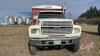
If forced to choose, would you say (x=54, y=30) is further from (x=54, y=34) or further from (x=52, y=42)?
(x=52, y=42)

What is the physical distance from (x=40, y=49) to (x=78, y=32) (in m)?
2.55

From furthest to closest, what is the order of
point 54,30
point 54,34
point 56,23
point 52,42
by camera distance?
point 56,23, point 54,30, point 54,34, point 52,42

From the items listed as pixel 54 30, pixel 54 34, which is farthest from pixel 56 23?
pixel 54 34

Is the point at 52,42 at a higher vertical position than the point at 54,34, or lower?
lower

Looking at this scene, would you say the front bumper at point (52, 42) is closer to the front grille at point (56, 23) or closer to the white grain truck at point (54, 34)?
the white grain truck at point (54, 34)

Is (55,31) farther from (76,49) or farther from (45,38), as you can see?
(76,49)

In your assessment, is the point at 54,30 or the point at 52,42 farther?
the point at 54,30

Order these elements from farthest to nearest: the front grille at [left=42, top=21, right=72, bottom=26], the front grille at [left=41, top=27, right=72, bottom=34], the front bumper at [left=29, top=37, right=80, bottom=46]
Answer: the front grille at [left=42, top=21, right=72, bottom=26], the front grille at [left=41, top=27, right=72, bottom=34], the front bumper at [left=29, top=37, right=80, bottom=46]

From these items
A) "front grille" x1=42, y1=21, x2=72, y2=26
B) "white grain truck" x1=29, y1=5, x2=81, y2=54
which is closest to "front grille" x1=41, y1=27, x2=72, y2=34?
"white grain truck" x1=29, y1=5, x2=81, y2=54

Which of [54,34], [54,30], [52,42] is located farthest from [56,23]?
[52,42]

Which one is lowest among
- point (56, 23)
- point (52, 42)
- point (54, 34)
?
point (52, 42)

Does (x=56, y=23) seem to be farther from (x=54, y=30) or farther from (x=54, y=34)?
(x=54, y=34)

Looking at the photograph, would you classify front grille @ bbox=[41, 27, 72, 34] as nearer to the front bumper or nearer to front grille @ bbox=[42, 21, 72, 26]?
front grille @ bbox=[42, 21, 72, 26]

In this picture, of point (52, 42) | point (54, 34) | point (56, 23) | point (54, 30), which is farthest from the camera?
point (56, 23)
